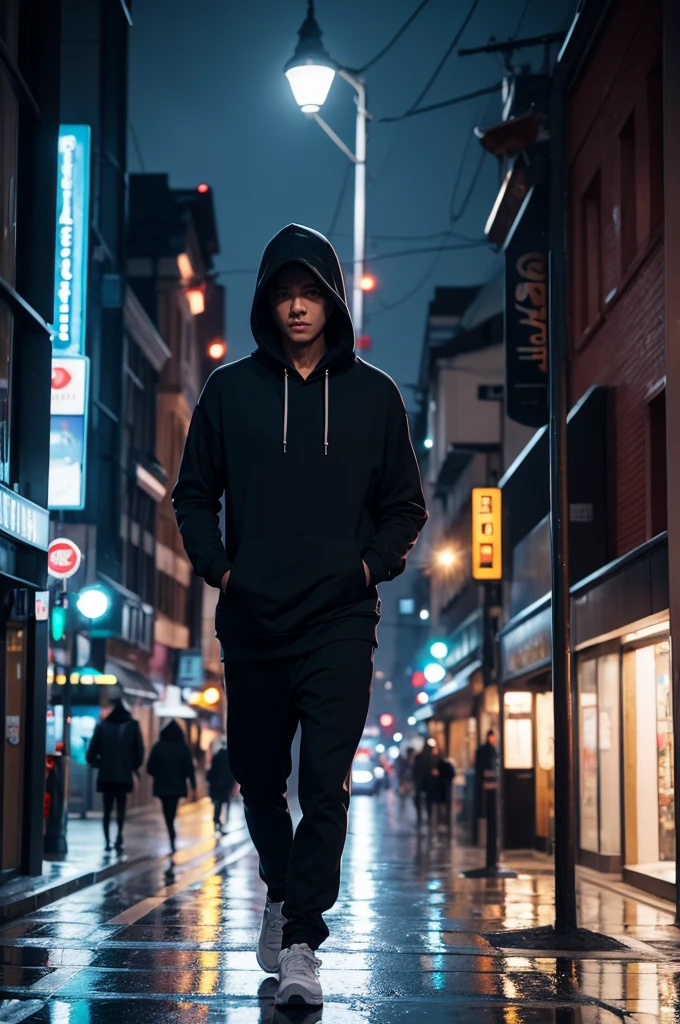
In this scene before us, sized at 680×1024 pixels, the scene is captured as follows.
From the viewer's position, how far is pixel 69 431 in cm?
2733

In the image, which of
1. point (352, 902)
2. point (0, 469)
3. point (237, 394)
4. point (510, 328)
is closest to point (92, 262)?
point (510, 328)

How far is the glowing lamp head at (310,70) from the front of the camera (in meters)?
15.2

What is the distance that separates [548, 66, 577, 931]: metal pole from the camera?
10336 millimetres

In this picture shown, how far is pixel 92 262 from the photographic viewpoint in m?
35.4

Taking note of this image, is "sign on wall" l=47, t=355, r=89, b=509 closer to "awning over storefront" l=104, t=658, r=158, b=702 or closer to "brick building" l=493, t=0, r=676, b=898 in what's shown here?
"brick building" l=493, t=0, r=676, b=898

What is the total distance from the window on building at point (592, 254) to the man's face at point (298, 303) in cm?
1435

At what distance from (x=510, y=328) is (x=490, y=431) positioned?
16.3 m

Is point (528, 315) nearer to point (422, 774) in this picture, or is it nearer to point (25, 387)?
point (25, 387)

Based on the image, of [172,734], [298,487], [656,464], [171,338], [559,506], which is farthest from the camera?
[171,338]

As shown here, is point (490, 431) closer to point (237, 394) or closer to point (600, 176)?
point (600, 176)

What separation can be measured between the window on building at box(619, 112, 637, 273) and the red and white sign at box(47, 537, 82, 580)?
24.9 feet

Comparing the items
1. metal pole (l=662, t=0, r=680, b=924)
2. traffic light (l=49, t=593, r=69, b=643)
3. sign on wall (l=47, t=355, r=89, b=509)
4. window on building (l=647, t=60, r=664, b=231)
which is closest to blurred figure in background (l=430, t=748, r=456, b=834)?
traffic light (l=49, t=593, r=69, b=643)

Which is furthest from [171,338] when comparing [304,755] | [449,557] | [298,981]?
[298,981]

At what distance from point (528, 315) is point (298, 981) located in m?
17.7
